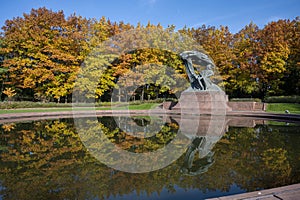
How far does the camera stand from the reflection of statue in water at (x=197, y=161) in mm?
4520

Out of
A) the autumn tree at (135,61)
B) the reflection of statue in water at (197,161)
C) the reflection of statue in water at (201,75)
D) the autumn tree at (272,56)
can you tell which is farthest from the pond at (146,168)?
the autumn tree at (272,56)

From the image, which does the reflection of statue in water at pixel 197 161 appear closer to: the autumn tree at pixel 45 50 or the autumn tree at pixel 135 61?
the autumn tree at pixel 135 61

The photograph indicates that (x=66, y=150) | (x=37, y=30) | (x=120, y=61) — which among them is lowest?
(x=66, y=150)

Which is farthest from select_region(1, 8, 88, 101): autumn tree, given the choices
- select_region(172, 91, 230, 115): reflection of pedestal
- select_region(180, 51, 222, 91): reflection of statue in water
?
select_region(172, 91, 230, 115): reflection of pedestal

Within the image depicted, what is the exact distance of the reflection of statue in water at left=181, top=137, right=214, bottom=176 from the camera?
14.8 feet

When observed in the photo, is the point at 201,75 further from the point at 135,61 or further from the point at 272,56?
the point at 272,56

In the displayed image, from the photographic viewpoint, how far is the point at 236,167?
4672 millimetres

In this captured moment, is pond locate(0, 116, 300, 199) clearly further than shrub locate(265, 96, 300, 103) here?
No

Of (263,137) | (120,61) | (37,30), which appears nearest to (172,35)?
(120,61)

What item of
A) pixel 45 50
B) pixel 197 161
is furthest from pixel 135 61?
pixel 197 161

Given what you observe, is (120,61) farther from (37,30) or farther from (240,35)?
(240,35)

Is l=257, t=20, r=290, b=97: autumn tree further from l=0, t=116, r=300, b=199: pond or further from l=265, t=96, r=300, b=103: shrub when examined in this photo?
l=0, t=116, r=300, b=199: pond

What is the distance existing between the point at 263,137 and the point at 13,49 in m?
30.1

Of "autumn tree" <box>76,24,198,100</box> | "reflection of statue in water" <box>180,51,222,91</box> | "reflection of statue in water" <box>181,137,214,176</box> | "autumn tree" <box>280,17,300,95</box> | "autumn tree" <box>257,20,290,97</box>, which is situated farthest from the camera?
"autumn tree" <box>280,17,300,95</box>
